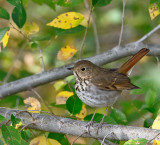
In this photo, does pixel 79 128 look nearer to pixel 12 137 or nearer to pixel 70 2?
pixel 12 137

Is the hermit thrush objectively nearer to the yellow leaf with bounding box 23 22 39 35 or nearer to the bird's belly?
the bird's belly

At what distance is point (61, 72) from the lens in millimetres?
3082

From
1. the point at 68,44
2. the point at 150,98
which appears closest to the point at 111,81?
the point at 150,98

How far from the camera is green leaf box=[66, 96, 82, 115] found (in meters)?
2.52

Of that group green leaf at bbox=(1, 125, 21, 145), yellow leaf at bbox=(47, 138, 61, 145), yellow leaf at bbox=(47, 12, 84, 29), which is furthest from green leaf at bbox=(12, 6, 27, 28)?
green leaf at bbox=(1, 125, 21, 145)

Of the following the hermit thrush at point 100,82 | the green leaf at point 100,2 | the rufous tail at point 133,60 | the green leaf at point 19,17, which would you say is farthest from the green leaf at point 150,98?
the green leaf at point 19,17

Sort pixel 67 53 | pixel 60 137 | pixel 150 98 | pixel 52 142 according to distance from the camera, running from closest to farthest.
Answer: pixel 52 142 < pixel 60 137 < pixel 67 53 < pixel 150 98

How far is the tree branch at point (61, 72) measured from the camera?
2994mm

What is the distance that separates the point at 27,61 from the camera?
17.1ft

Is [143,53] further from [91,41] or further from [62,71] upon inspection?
[91,41]

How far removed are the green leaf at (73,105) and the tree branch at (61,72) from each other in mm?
578

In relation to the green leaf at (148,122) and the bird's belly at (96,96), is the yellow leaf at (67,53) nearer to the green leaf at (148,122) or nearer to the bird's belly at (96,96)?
the bird's belly at (96,96)

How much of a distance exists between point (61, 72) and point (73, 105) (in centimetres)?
61

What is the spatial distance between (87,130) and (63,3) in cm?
96
